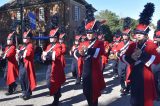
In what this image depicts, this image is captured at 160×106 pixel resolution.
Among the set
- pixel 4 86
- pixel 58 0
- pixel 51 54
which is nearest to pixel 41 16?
pixel 58 0

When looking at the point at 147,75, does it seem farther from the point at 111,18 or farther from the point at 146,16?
the point at 111,18

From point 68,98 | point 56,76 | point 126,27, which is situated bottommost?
point 68,98

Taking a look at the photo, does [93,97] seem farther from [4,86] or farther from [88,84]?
[4,86]

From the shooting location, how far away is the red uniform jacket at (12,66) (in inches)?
407

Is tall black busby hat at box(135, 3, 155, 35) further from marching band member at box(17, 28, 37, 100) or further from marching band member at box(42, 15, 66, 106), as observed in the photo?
marching band member at box(17, 28, 37, 100)

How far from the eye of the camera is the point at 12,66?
1062cm

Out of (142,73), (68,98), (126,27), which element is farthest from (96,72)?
(126,27)

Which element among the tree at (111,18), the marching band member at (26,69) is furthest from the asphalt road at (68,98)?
the tree at (111,18)

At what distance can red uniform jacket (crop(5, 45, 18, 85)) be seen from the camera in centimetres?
1034

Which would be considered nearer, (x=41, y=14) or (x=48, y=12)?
(x=48, y=12)

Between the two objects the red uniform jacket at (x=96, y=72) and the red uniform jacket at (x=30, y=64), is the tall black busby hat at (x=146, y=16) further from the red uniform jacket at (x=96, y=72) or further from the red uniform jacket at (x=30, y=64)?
the red uniform jacket at (x=30, y=64)

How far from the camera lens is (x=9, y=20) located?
4522 centimetres

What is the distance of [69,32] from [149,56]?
3565 centimetres

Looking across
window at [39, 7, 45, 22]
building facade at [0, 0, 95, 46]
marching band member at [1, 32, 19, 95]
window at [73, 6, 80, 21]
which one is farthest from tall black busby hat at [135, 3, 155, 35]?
window at [73, 6, 80, 21]
